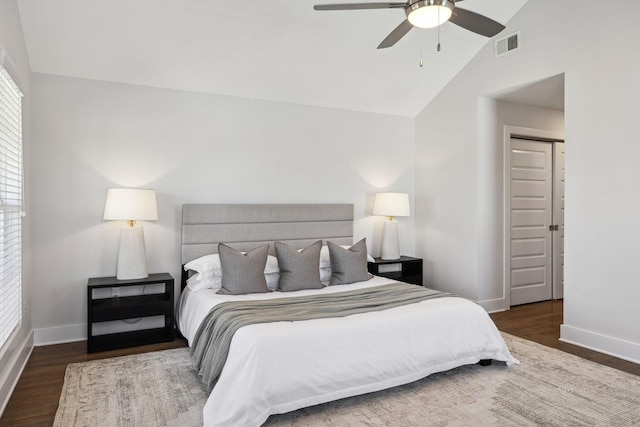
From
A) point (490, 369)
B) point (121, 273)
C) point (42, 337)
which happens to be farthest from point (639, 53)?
point (42, 337)

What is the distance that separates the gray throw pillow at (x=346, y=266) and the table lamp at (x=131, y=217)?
1.70m

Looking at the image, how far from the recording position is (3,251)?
2.66 meters

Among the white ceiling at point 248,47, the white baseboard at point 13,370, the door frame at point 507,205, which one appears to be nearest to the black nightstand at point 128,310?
the white baseboard at point 13,370

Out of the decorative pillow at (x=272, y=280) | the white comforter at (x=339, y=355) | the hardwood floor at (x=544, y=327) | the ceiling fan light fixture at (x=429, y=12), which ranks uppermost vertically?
the ceiling fan light fixture at (x=429, y=12)

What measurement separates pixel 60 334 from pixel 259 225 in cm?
204

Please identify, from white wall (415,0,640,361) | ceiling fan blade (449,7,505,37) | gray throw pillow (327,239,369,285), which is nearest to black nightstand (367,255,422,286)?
white wall (415,0,640,361)

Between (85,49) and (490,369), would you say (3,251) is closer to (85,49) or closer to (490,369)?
(85,49)

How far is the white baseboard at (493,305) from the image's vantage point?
15.5 feet

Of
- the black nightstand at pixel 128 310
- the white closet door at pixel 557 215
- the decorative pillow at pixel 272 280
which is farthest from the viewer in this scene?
the white closet door at pixel 557 215

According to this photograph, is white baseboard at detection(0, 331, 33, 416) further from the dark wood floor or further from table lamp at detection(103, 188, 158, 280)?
table lamp at detection(103, 188, 158, 280)

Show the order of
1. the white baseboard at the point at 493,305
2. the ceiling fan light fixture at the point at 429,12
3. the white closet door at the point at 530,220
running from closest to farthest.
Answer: the ceiling fan light fixture at the point at 429,12 < the white baseboard at the point at 493,305 < the white closet door at the point at 530,220

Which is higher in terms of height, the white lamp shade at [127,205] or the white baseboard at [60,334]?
the white lamp shade at [127,205]

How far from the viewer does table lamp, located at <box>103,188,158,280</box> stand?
139 inches

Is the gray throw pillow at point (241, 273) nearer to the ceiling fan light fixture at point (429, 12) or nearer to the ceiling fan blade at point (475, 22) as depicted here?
the ceiling fan light fixture at point (429, 12)
